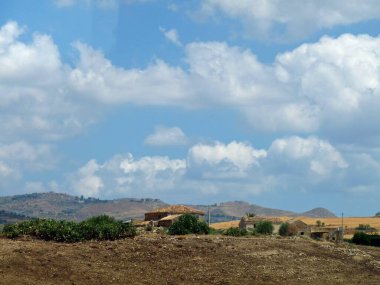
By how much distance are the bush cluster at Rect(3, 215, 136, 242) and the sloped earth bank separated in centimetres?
79

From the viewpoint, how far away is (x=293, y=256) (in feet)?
116

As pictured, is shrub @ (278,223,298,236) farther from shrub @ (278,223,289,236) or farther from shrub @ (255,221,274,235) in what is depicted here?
shrub @ (255,221,274,235)

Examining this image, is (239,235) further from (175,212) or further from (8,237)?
(175,212)

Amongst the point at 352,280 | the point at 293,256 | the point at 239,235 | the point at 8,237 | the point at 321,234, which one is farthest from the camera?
the point at 321,234

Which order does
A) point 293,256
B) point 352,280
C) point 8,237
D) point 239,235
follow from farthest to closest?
point 239,235
point 293,256
point 352,280
point 8,237

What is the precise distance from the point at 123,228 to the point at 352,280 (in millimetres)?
10877

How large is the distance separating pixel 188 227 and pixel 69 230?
12.7 m

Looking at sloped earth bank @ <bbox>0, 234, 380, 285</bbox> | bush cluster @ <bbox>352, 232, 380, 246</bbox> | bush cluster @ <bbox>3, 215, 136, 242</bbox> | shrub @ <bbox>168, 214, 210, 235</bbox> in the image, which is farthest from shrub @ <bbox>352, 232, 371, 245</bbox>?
bush cluster @ <bbox>3, 215, 136, 242</bbox>

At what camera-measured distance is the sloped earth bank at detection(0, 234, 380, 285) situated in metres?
25.7

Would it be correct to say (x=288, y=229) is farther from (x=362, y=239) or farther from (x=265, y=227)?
(x=362, y=239)

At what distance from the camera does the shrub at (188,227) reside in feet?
138

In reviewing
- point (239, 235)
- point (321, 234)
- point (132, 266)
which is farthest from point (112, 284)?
point (321, 234)

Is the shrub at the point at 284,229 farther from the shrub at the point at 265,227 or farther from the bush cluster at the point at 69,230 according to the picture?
the bush cluster at the point at 69,230

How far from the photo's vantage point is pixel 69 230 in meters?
31.1
